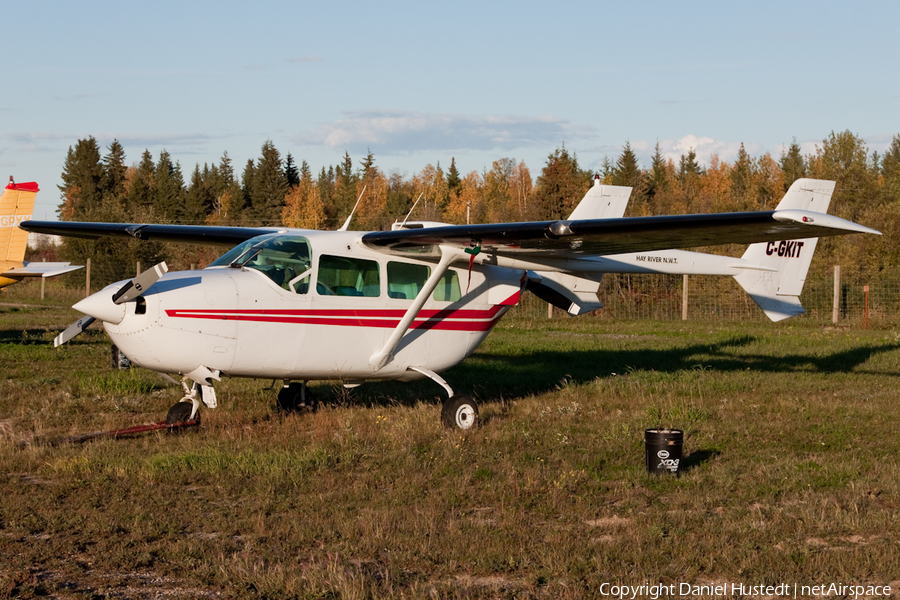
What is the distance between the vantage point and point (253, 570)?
196 inches

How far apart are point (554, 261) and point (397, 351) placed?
2.59 m

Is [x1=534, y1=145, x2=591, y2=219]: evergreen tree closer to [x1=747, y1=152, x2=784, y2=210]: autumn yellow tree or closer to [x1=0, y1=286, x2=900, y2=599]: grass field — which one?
[x1=747, y1=152, x2=784, y2=210]: autumn yellow tree

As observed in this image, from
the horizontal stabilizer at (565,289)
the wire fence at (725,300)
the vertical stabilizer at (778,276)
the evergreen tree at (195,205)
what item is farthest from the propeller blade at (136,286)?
the evergreen tree at (195,205)

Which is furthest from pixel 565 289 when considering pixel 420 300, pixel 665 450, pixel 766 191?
pixel 766 191

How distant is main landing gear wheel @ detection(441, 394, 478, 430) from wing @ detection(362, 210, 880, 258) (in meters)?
1.95

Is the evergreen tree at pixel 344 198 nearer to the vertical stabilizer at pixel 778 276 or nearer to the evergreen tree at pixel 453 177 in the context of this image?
the evergreen tree at pixel 453 177

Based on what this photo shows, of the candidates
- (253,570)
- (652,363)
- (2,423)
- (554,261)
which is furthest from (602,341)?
(253,570)

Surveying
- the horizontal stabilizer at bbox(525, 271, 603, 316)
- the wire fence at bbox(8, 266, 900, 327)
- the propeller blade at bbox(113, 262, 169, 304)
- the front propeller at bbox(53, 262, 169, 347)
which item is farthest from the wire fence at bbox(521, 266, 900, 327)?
the front propeller at bbox(53, 262, 169, 347)

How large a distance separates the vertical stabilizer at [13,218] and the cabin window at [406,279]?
12.7 meters

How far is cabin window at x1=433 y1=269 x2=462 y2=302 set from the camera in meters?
Answer: 10.8

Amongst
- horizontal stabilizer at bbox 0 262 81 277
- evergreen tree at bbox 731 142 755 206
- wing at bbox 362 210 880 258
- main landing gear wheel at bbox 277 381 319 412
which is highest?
evergreen tree at bbox 731 142 755 206

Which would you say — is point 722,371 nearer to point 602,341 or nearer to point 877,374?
point 877,374

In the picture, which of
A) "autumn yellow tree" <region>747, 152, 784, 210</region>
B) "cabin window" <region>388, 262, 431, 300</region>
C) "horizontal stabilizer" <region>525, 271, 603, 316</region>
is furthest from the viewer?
"autumn yellow tree" <region>747, 152, 784, 210</region>

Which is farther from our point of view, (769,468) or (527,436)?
(527,436)
